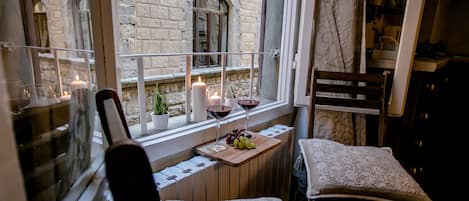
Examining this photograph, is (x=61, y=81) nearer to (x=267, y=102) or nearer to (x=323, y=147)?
(x=323, y=147)

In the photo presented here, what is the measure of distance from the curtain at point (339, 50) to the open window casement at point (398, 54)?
48 millimetres

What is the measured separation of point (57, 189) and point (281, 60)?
5.18 feet

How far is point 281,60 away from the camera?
79.6 inches

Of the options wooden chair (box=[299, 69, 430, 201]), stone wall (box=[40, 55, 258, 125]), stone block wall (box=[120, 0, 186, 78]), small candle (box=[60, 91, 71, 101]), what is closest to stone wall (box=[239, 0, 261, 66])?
stone wall (box=[40, 55, 258, 125])

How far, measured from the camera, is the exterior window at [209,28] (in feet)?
13.1

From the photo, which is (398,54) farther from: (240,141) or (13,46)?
(13,46)

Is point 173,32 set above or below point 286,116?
above

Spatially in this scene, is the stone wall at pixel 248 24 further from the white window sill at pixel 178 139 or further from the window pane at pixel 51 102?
the window pane at pixel 51 102

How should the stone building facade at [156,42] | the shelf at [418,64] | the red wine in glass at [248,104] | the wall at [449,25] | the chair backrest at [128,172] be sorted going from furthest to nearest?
1. the stone building facade at [156,42]
2. the wall at [449,25]
3. the shelf at [418,64]
4. the red wine in glass at [248,104]
5. the chair backrest at [128,172]

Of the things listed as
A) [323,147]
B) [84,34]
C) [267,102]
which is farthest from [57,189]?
[267,102]

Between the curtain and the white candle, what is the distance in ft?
2.33

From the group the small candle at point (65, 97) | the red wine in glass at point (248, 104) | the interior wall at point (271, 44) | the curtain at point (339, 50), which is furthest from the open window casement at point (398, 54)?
the small candle at point (65, 97)

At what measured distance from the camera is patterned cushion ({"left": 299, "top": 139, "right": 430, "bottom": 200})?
1.17m

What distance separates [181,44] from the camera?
3.58 metres
